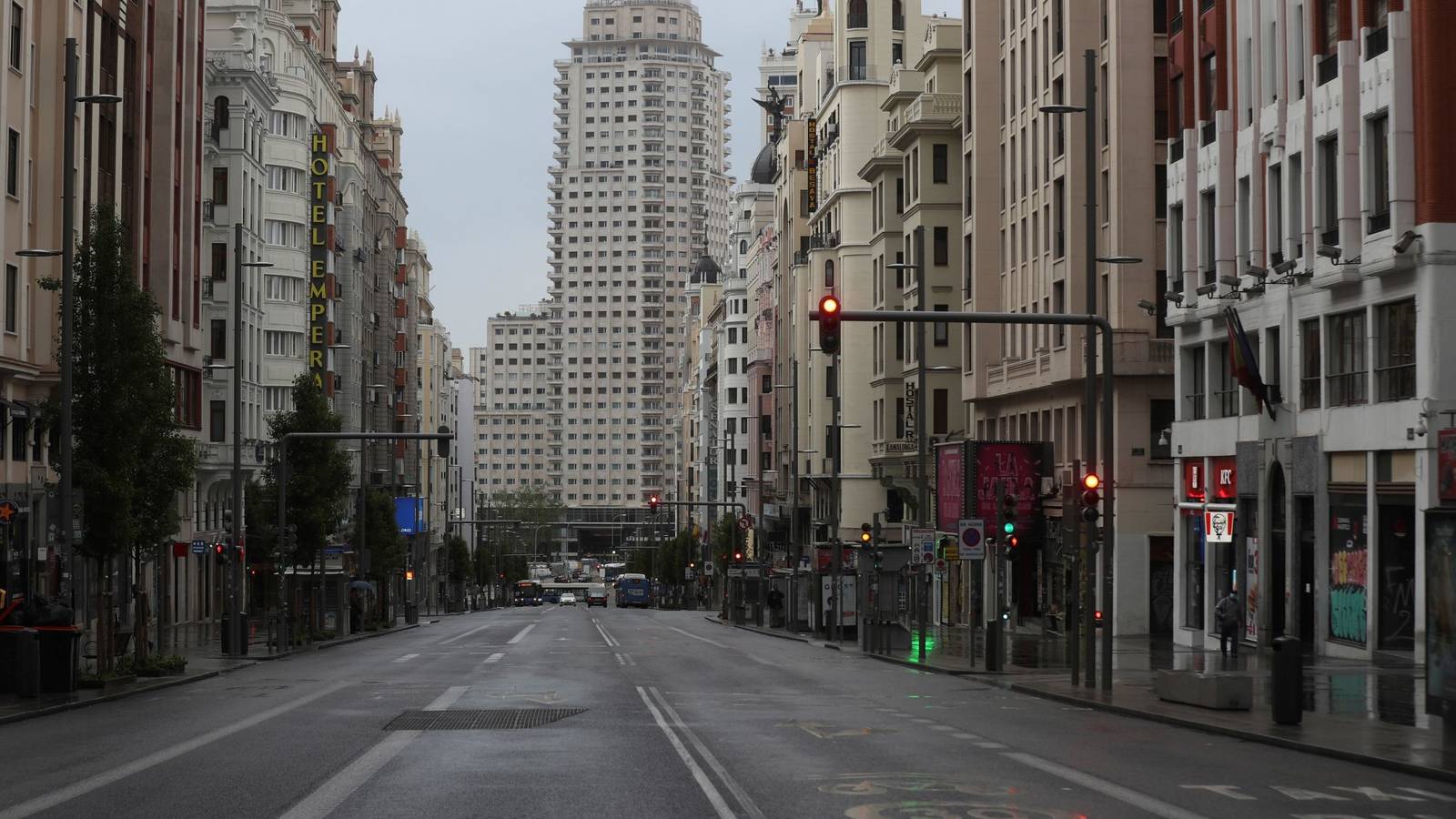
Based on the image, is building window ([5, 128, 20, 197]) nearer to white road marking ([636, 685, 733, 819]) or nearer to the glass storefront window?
white road marking ([636, 685, 733, 819])

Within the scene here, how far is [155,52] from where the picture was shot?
61.1 metres

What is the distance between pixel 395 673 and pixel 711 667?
660cm

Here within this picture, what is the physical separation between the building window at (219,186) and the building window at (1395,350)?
55.9 m

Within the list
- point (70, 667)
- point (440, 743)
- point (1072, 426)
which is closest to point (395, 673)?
point (70, 667)

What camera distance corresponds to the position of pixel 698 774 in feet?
54.6

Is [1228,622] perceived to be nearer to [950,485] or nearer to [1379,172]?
[1379,172]

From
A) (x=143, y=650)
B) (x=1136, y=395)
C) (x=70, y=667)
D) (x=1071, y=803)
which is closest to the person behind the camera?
(x=1071, y=803)

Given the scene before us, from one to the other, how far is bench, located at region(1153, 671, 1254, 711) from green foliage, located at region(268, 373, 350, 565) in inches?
1414

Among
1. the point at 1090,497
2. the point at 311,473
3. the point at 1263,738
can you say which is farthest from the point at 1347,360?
the point at 311,473

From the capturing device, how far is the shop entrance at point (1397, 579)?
3528cm

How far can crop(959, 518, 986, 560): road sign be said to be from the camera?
36594 millimetres

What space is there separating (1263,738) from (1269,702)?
616 centimetres

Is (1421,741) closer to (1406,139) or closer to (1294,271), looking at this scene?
(1406,139)

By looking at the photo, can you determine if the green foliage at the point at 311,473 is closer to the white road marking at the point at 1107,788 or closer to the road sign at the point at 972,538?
the road sign at the point at 972,538
